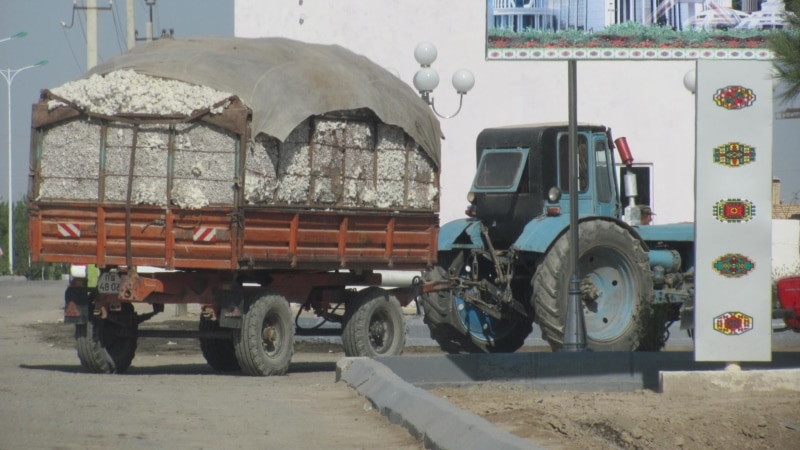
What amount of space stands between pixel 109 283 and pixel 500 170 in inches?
201

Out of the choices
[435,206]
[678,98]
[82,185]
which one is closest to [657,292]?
[435,206]

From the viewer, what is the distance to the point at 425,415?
947cm

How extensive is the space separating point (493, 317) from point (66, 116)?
5.81 metres

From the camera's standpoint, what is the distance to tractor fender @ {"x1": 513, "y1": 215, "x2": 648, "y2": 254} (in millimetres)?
15469

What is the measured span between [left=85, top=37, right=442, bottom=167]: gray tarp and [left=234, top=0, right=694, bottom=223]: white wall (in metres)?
13.1

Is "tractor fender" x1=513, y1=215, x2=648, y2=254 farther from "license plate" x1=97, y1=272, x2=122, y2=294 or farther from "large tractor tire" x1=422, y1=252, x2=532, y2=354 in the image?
"license plate" x1=97, y1=272, x2=122, y2=294

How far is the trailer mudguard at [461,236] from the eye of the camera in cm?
1664

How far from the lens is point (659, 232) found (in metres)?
17.4

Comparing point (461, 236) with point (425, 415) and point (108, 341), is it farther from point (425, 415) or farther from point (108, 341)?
point (425, 415)

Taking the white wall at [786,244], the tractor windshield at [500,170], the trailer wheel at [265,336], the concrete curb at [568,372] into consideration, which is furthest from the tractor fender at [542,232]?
the white wall at [786,244]

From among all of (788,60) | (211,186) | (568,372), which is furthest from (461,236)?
(788,60)

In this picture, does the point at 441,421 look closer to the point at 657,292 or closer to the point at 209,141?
the point at 209,141

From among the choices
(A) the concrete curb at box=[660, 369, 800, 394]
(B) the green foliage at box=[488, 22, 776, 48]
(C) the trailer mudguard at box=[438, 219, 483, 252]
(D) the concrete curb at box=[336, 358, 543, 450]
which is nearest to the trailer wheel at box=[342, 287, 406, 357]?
(C) the trailer mudguard at box=[438, 219, 483, 252]

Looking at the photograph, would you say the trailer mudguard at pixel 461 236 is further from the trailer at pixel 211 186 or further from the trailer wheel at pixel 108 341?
the trailer wheel at pixel 108 341
